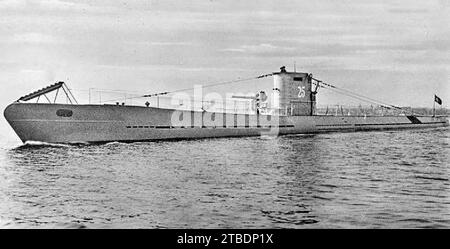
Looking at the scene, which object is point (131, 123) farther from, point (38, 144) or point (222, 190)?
point (222, 190)

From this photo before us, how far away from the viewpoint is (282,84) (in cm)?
4097

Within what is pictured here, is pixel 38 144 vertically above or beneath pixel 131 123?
beneath

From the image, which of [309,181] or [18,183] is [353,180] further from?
[18,183]

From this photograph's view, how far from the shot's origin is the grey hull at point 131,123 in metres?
27.1

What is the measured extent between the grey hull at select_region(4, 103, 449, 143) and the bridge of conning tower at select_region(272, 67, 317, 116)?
0.92m

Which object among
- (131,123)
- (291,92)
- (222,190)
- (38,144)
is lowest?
(222,190)

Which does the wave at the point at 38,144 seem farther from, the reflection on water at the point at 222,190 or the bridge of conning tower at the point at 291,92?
→ the bridge of conning tower at the point at 291,92

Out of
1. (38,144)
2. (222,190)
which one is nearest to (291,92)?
(38,144)

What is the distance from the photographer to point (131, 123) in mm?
30391

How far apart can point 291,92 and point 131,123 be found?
52.8ft

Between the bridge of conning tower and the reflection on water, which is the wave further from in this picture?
the bridge of conning tower

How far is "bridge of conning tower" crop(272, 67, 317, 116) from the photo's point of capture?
135 ft

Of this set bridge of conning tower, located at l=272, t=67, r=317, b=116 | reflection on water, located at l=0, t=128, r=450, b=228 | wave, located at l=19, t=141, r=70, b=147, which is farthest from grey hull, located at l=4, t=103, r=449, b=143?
reflection on water, located at l=0, t=128, r=450, b=228

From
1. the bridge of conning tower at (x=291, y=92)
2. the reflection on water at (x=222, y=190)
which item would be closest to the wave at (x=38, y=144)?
the reflection on water at (x=222, y=190)
